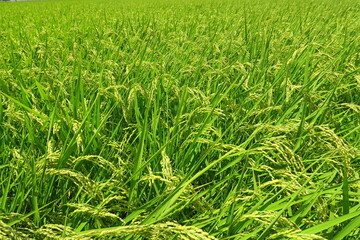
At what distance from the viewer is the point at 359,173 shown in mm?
1316

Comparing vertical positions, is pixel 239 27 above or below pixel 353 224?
above

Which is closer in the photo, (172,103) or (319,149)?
(319,149)

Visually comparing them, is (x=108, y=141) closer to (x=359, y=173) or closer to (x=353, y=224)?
(x=353, y=224)

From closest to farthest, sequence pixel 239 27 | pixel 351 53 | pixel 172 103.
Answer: pixel 172 103 < pixel 351 53 < pixel 239 27

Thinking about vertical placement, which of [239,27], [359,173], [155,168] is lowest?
[359,173]

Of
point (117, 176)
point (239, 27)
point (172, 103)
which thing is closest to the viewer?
point (117, 176)

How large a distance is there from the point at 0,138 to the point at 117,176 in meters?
0.67

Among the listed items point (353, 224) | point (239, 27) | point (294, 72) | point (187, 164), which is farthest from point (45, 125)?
point (239, 27)

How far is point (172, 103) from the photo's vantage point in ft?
6.17

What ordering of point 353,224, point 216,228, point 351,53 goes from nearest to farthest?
1. point 353,224
2. point 216,228
3. point 351,53

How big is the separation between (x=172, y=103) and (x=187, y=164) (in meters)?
0.64

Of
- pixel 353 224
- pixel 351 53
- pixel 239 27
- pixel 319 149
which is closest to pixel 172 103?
pixel 319 149

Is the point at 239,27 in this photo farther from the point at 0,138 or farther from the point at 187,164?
the point at 0,138

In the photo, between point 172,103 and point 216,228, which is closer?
point 216,228
